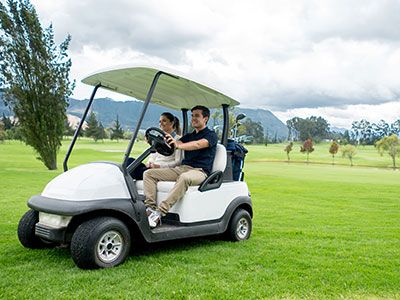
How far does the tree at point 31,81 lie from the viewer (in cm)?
2222

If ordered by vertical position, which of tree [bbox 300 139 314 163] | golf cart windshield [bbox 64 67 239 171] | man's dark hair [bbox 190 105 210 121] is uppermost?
golf cart windshield [bbox 64 67 239 171]

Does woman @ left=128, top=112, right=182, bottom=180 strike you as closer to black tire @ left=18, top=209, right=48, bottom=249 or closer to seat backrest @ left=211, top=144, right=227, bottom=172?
seat backrest @ left=211, top=144, right=227, bottom=172

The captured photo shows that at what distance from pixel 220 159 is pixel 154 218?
129cm

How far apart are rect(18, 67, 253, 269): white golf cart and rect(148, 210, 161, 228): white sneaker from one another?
7cm

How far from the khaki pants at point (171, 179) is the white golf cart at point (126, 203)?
10 cm

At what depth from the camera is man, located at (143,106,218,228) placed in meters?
4.88

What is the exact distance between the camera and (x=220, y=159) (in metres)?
5.61

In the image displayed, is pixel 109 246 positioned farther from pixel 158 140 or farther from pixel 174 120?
pixel 174 120

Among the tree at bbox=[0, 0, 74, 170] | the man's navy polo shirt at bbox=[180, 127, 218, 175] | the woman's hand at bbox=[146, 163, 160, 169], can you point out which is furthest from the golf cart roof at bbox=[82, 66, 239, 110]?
the tree at bbox=[0, 0, 74, 170]

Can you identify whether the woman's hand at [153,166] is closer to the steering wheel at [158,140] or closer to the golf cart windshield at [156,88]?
the steering wheel at [158,140]

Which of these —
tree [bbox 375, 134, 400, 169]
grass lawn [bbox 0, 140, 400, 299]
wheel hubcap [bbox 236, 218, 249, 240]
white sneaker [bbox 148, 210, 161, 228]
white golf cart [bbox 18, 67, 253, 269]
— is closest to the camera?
grass lawn [bbox 0, 140, 400, 299]

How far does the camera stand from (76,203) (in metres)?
4.20

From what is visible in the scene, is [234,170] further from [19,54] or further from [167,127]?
[19,54]

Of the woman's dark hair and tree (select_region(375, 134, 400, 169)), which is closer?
the woman's dark hair
